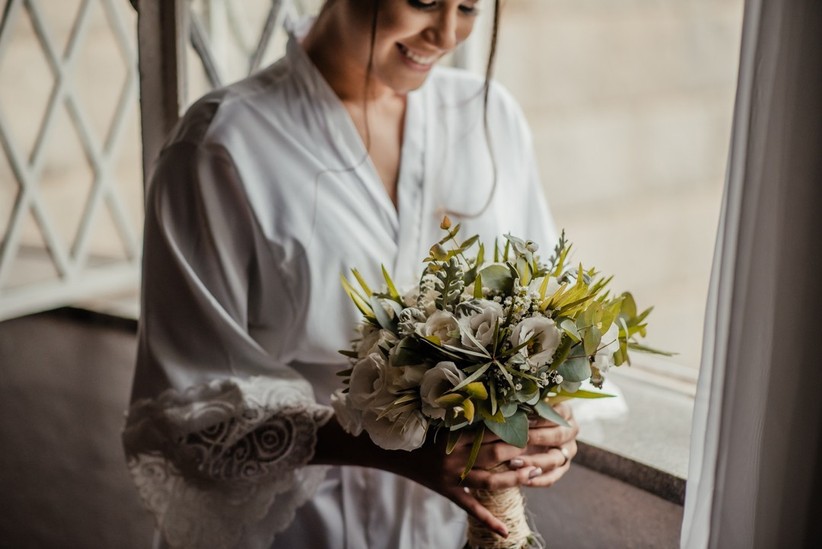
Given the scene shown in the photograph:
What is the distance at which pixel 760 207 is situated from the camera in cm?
90

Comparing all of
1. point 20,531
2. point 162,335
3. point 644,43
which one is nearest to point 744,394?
point 162,335

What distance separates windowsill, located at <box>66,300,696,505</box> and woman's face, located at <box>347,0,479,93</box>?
2.09 feet

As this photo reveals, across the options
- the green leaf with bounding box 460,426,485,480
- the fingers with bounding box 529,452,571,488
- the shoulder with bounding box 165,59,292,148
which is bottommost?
the fingers with bounding box 529,452,571,488

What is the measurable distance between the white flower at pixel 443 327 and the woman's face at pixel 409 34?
1.56 ft

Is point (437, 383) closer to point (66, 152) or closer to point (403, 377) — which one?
point (403, 377)

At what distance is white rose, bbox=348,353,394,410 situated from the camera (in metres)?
1.00

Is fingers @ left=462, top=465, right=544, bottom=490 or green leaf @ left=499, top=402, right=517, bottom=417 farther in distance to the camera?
fingers @ left=462, top=465, right=544, bottom=490

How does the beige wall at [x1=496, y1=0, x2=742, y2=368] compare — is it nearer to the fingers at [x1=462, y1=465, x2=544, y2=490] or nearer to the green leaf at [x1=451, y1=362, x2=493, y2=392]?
the fingers at [x1=462, y1=465, x2=544, y2=490]

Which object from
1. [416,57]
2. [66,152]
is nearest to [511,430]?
[416,57]

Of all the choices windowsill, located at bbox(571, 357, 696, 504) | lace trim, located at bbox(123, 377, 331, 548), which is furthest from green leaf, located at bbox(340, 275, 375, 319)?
windowsill, located at bbox(571, 357, 696, 504)

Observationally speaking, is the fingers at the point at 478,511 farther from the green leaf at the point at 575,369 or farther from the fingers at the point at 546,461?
the green leaf at the point at 575,369

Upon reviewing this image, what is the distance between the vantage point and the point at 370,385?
1.03 m

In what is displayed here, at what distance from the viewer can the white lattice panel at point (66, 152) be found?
2428mm

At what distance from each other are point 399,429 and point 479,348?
15 cm
